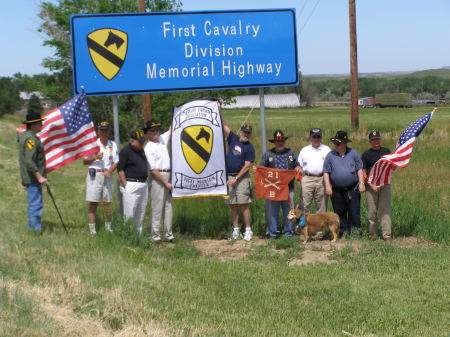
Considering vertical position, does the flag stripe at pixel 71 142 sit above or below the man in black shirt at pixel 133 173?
above

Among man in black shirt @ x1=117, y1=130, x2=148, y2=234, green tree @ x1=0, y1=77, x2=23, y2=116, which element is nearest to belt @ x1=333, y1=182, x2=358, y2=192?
man in black shirt @ x1=117, y1=130, x2=148, y2=234

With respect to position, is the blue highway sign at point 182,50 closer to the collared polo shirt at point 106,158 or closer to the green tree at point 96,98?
the collared polo shirt at point 106,158

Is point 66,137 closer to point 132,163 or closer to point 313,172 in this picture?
point 132,163

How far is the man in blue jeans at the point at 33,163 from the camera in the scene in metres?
9.14

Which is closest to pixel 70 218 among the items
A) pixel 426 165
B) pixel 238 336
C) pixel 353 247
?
pixel 353 247

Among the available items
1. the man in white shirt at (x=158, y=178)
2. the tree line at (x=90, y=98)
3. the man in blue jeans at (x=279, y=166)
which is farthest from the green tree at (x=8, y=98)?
the man in blue jeans at (x=279, y=166)

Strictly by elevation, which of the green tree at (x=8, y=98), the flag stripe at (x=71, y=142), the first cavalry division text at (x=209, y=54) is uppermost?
the green tree at (x=8, y=98)

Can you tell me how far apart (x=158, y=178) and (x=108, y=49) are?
91.3 inches

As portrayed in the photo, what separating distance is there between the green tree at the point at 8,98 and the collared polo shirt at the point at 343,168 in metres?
65.7

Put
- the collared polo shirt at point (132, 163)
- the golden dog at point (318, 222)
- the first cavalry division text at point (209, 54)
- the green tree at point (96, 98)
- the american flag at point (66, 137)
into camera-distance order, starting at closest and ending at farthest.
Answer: the american flag at point (66, 137) → the collared polo shirt at point (132, 163) → the golden dog at point (318, 222) → the first cavalry division text at point (209, 54) → the green tree at point (96, 98)

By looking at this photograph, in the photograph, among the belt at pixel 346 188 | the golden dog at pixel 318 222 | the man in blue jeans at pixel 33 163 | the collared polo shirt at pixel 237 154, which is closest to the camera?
the man in blue jeans at pixel 33 163

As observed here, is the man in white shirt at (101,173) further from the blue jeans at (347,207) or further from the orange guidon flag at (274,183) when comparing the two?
the blue jeans at (347,207)

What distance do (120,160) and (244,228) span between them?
8.83ft

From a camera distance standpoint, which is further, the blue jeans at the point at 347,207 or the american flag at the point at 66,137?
the blue jeans at the point at 347,207
